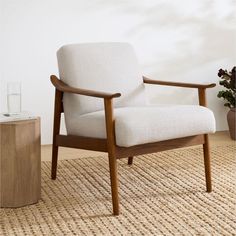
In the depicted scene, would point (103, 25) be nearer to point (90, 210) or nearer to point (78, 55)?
point (78, 55)

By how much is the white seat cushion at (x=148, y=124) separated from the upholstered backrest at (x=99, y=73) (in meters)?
0.10

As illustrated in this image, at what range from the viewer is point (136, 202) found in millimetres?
2367

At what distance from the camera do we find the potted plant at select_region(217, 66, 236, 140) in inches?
152

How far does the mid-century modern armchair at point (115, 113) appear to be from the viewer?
2170 millimetres

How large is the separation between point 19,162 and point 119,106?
636 mm

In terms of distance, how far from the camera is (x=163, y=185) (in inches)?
104

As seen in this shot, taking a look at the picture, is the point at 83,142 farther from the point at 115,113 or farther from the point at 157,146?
the point at 157,146

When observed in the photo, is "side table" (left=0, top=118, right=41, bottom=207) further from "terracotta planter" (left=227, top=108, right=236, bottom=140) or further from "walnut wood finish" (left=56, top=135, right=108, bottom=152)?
"terracotta planter" (left=227, top=108, right=236, bottom=140)

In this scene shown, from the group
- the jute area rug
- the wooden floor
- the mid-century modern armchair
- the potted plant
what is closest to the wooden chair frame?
the mid-century modern armchair

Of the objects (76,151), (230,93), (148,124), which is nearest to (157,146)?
(148,124)

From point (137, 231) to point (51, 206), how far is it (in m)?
0.49

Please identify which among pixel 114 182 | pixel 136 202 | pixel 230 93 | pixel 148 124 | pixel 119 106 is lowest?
pixel 136 202

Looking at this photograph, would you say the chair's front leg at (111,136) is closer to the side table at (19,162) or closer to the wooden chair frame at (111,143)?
the wooden chair frame at (111,143)

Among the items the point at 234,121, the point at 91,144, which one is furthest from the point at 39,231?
the point at 234,121
